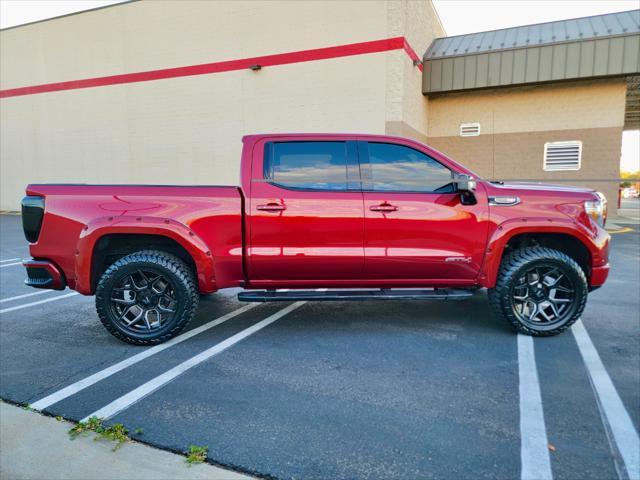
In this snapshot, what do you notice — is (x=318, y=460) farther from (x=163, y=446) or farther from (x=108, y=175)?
(x=108, y=175)

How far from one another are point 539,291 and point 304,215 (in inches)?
95.4

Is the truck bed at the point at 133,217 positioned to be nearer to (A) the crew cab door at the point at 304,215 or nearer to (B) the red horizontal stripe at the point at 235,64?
(A) the crew cab door at the point at 304,215

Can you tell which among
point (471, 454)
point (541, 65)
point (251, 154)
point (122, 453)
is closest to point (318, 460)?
point (471, 454)

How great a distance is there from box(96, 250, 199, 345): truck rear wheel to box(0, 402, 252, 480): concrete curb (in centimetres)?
134

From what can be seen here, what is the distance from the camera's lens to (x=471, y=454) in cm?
224

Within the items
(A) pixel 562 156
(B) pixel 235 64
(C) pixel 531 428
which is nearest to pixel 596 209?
(C) pixel 531 428

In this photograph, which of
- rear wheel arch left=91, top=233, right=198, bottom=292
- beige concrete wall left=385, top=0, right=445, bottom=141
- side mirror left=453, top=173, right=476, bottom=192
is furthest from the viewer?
beige concrete wall left=385, top=0, right=445, bottom=141

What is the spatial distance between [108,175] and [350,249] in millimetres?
16090

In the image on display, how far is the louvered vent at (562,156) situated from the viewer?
541 inches

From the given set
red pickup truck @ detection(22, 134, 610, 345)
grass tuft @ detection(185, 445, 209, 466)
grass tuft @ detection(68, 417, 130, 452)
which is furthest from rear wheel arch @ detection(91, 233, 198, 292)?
grass tuft @ detection(185, 445, 209, 466)

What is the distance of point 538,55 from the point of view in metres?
12.9

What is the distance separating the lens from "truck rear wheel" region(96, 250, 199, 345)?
3729mm

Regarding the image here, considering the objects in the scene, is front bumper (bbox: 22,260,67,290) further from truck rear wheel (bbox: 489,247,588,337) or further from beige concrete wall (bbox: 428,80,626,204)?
beige concrete wall (bbox: 428,80,626,204)

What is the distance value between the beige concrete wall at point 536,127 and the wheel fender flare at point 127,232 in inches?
443
